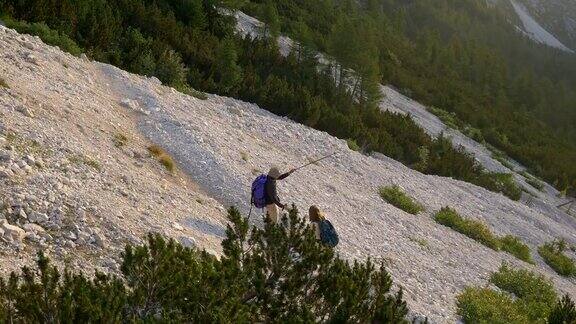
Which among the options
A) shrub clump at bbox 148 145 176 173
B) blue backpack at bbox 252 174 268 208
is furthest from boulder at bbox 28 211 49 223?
shrub clump at bbox 148 145 176 173

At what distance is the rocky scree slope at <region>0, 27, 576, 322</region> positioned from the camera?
8.16 meters

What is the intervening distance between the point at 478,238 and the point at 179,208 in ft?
37.9

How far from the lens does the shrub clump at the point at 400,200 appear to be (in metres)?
17.8

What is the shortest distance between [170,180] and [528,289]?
1007 cm

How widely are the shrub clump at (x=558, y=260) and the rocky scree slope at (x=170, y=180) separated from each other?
684mm

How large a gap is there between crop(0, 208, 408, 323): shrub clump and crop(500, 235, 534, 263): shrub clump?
13.0 metres

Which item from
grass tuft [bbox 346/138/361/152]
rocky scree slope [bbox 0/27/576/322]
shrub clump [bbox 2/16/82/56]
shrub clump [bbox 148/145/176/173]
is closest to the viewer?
rocky scree slope [bbox 0/27/576/322]

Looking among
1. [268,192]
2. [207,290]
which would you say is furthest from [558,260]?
[207,290]

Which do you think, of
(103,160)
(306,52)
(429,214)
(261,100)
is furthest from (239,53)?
(103,160)

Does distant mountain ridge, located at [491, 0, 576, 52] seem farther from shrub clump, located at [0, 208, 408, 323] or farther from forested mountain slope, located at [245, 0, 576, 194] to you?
shrub clump, located at [0, 208, 408, 323]

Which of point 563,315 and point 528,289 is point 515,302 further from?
point 563,315

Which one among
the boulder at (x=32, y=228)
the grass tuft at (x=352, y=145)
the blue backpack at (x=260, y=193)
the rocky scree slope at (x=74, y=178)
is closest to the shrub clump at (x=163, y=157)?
the rocky scree slope at (x=74, y=178)

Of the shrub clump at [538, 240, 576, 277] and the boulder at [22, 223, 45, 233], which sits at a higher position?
the boulder at [22, 223, 45, 233]

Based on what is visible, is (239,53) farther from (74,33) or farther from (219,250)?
(219,250)
